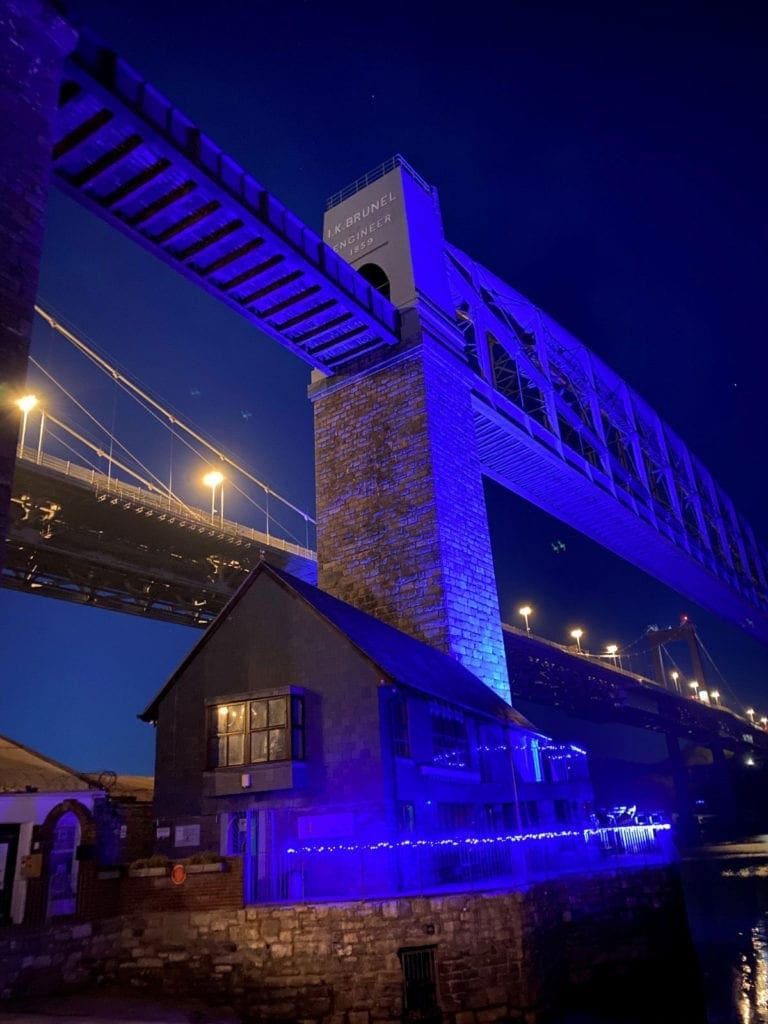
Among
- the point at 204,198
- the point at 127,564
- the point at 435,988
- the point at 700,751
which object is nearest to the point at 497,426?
the point at 204,198

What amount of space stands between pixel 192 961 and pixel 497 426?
2286 cm

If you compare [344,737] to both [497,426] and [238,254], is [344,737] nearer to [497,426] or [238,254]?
[238,254]

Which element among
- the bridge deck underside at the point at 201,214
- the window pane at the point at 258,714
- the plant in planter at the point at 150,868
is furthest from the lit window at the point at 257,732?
the bridge deck underside at the point at 201,214

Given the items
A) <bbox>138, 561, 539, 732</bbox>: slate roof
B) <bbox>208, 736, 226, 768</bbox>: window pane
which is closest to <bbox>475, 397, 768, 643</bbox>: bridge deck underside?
<bbox>138, 561, 539, 732</bbox>: slate roof

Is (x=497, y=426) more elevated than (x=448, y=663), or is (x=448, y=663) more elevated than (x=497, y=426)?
(x=497, y=426)

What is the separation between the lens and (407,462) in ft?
80.1

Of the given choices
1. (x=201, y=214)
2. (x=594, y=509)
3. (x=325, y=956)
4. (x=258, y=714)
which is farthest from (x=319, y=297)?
(x=594, y=509)

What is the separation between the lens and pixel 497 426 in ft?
104

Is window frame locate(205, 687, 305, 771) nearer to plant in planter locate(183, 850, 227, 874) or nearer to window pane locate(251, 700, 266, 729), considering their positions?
window pane locate(251, 700, 266, 729)

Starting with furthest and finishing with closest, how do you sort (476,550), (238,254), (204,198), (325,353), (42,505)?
(42,505) < (325,353) < (476,550) < (238,254) < (204,198)

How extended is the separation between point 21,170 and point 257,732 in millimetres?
11540

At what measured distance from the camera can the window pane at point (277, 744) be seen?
16.1 meters

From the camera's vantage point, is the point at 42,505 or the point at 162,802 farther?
the point at 42,505

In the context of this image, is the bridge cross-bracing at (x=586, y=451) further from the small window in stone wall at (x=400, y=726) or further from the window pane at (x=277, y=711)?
the window pane at (x=277, y=711)
